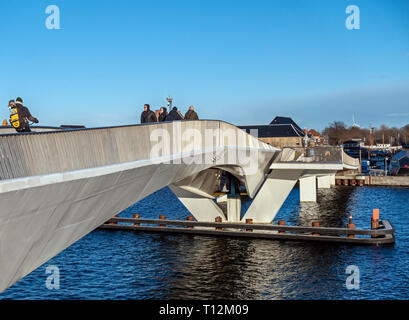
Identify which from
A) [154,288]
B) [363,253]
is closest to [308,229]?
[363,253]

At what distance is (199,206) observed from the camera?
125 feet

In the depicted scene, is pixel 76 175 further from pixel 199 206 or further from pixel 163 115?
pixel 199 206

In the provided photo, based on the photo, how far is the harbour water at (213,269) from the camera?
77.2 feet

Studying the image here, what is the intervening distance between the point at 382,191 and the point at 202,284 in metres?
54.0

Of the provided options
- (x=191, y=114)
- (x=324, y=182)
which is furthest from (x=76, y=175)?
(x=324, y=182)

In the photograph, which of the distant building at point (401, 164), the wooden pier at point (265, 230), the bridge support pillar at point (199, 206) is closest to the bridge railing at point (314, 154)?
the wooden pier at point (265, 230)

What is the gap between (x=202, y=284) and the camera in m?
24.7

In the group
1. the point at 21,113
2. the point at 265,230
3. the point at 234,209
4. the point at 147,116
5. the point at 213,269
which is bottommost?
the point at 213,269

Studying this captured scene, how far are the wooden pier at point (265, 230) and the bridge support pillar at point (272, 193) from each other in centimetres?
187

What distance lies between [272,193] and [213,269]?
1218 centimetres

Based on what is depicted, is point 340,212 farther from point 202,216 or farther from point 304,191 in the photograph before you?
point 202,216

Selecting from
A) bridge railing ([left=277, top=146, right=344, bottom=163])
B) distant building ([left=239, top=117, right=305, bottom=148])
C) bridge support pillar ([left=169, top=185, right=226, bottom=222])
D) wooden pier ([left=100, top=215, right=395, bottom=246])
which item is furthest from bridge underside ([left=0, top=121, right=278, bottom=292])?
distant building ([left=239, top=117, right=305, bottom=148])
